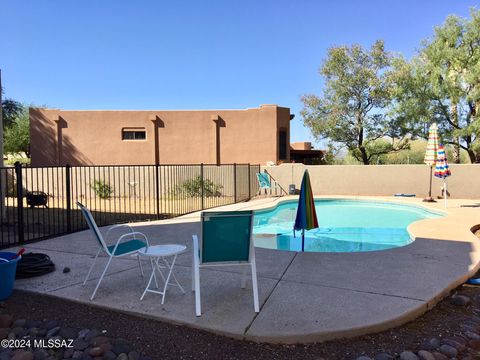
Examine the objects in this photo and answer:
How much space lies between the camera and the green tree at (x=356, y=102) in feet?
67.4

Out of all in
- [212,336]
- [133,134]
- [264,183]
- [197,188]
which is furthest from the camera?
[133,134]

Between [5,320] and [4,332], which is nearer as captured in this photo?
[4,332]

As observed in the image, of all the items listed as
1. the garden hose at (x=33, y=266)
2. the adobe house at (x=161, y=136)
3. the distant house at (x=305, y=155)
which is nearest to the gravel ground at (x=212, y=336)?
the garden hose at (x=33, y=266)

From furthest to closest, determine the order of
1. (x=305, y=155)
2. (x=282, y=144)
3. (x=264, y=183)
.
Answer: (x=305, y=155) < (x=282, y=144) < (x=264, y=183)

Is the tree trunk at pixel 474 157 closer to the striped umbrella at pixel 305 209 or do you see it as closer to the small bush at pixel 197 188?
the small bush at pixel 197 188

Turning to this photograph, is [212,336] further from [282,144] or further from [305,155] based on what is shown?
[305,155]

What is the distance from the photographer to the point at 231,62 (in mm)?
21500

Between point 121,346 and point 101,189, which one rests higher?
point 101,189

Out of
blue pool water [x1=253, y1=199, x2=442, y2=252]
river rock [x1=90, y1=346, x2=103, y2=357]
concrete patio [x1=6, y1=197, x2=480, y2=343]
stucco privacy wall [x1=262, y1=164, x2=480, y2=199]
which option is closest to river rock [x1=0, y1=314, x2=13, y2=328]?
concrete patio [x1=6, y1=197, x2=480, y2=343]

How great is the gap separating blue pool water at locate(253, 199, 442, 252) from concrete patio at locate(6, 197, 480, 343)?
2.24 m

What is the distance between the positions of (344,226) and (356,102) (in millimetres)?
13057

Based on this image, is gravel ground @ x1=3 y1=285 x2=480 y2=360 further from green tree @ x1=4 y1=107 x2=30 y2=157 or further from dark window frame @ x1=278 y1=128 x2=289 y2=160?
green tree @ x1=4 y1=107 x2=30 y2=157

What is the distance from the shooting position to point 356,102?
21.2m

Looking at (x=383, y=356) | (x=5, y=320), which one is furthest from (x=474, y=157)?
(x=5, y=320)
